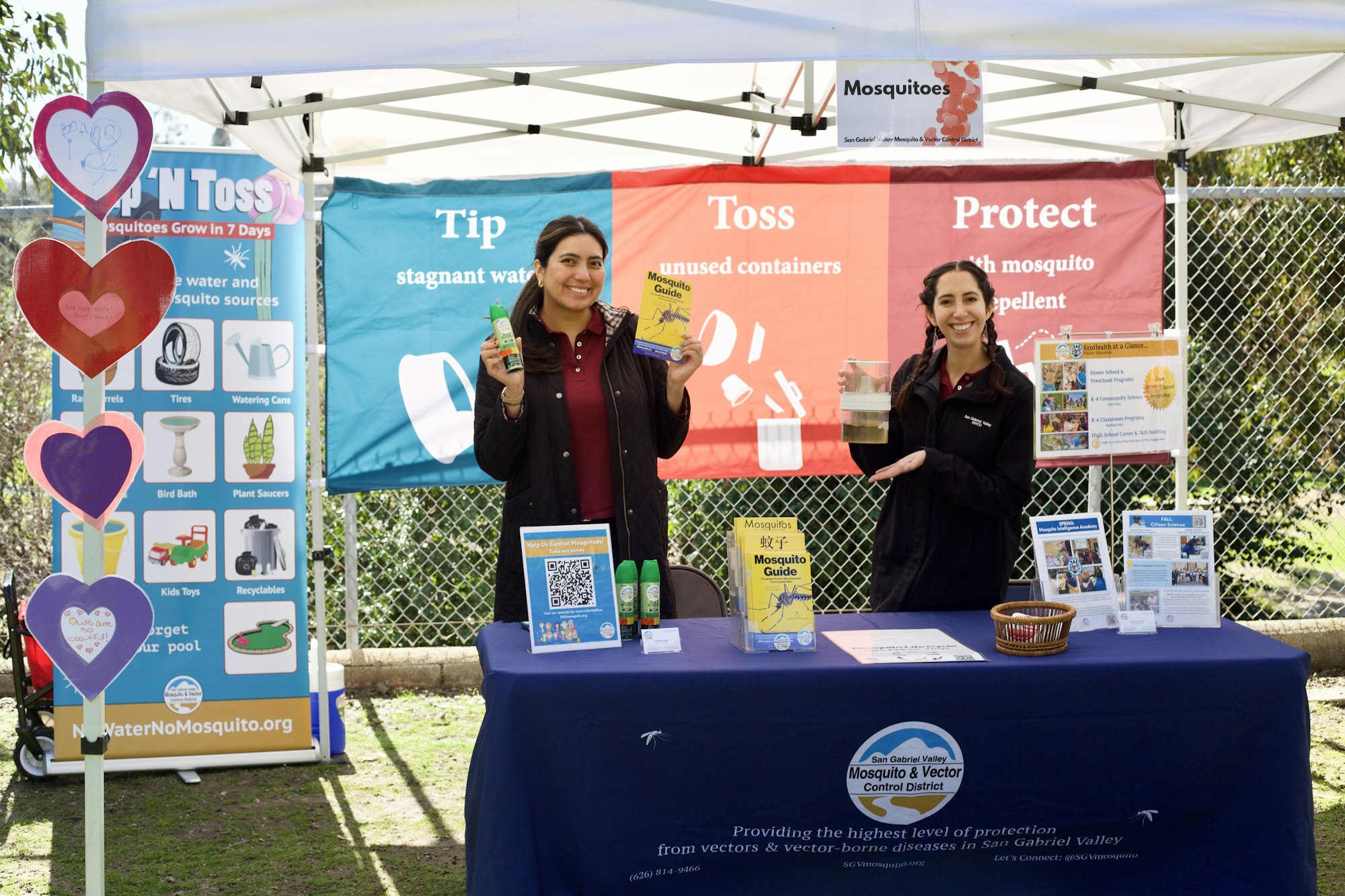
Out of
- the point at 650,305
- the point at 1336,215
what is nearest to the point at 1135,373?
the point at 650,305

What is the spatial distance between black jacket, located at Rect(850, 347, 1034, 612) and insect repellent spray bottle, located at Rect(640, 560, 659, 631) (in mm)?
746

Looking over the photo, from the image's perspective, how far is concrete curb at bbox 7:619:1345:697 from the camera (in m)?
5.18

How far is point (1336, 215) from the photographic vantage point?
5.75 meters

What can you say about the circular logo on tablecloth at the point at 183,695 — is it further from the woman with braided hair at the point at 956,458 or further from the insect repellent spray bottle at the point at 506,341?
the woman with braided hair at the point at 956,458

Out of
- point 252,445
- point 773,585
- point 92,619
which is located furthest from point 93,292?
point 252,445

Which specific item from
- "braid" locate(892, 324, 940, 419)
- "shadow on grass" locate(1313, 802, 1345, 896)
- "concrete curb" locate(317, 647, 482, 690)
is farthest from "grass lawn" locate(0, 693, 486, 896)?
"shadow on grass" locate(1313, 802, 1345, 896)

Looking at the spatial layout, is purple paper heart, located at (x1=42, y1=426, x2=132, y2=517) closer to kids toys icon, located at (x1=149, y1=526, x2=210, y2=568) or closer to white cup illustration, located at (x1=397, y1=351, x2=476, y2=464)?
kids toys icon, located at (x1=149, y1=526, x2=210, y2=568)

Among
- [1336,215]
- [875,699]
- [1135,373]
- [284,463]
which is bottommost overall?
[875,699]

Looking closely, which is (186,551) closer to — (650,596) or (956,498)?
(650,596)

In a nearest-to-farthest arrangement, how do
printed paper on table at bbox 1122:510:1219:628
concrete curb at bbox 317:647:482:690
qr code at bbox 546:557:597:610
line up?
qr code at bbox 546:557:597:610
printed paper on table at bbox 1122:510:1219:628
concrete curb at bbox 317:647:482:690

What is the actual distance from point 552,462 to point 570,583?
0.41m

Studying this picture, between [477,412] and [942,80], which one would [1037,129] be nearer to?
[942,80]

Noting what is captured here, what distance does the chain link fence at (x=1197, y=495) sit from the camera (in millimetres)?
5438

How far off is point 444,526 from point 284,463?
152cm
